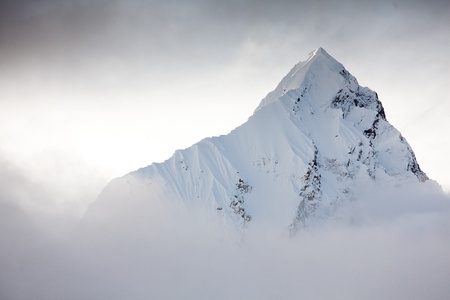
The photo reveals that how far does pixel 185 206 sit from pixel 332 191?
1974 inches

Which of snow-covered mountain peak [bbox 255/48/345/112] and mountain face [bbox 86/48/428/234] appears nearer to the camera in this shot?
mountain face [bbox 86/48/428/234]

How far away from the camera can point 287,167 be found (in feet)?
411

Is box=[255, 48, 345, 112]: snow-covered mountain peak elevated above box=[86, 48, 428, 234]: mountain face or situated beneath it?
elevated above

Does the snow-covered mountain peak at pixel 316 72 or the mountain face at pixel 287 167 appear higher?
the snow-covered mountain peak at pixel 316 72

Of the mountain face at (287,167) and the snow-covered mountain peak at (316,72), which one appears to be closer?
the mountain face at (287,167)

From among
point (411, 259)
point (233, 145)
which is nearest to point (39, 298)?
point (233, 145)

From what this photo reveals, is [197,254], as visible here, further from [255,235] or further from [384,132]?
[384,132]

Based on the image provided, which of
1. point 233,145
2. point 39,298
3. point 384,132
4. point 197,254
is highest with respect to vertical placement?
point 384,132

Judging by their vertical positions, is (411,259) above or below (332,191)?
below

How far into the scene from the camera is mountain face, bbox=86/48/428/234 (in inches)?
4668

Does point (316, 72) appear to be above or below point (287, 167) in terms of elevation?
above

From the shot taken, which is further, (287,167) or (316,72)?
(316,72)

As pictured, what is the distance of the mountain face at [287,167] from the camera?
119 m

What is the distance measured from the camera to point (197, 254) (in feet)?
383
